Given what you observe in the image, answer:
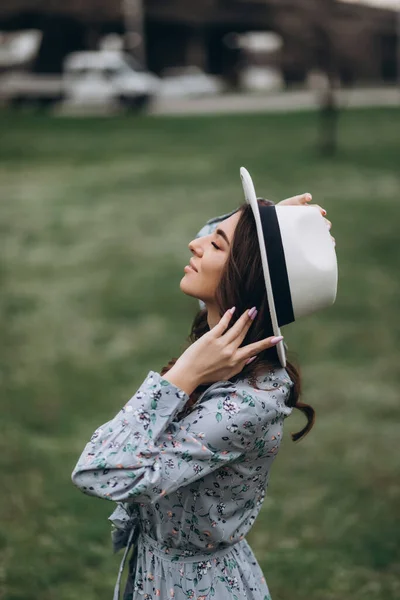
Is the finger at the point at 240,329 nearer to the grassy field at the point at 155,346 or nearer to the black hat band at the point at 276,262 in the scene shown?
the black hat band at the point at 276,262

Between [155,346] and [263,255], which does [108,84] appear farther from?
[263,255]

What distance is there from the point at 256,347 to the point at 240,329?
5 centimetres

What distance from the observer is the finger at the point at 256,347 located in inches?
73.6

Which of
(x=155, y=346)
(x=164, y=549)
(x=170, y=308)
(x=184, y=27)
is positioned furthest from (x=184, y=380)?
(x=184, y=27)

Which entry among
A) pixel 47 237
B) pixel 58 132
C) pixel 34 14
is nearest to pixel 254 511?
pixel 47 237

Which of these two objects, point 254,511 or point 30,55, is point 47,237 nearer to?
point 254,511

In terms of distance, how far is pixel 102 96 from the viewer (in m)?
26.6

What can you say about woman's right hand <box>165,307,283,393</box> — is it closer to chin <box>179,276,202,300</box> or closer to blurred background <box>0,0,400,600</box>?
chin <box>179,276,202,300</box>

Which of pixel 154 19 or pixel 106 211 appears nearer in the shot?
pixel 106 211

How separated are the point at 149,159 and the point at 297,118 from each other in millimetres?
7076

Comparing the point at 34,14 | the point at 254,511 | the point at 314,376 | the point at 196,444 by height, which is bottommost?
the point at 314,376

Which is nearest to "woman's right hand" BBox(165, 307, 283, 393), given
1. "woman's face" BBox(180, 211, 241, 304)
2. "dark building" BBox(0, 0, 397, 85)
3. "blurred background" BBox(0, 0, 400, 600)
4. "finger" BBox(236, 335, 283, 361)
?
"finger" BBox(236, 335, 283, 361)

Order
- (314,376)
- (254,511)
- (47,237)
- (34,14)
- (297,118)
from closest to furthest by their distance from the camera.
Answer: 1. (254,511)
2. (314,376)
3. (47,237)
4. (297,118)
5. (34,14)

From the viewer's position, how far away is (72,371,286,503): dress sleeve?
1.79 metres
